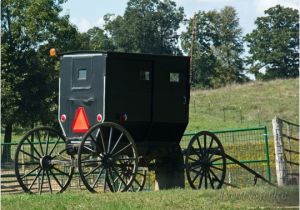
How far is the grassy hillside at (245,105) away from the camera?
2596 inches

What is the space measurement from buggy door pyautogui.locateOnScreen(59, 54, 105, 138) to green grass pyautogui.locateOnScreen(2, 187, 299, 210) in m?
2.52

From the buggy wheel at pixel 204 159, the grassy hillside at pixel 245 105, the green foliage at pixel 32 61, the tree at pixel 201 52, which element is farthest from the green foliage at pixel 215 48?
the buggy wheel at pixel 204 159

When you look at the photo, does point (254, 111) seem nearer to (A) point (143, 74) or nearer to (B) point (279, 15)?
(B) point (279, 15)

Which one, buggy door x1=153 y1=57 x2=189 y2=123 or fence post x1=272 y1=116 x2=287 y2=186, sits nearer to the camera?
buggy door x1=153 y1=57 x2=189 y2=123

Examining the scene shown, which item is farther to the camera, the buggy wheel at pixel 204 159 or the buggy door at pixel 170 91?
the buggy wheel at pixel 204 159

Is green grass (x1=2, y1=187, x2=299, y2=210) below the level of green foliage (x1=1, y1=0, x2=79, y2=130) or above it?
below

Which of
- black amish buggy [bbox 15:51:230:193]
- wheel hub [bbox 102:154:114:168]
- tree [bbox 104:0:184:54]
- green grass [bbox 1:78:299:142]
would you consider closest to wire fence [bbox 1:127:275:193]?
black amish buggy [bbox 15:51:230:193]

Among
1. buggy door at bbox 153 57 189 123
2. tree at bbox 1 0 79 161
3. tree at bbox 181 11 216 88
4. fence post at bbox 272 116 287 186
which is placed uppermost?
tree at bbox 181 11 216 88

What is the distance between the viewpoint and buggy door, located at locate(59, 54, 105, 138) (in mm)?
15758

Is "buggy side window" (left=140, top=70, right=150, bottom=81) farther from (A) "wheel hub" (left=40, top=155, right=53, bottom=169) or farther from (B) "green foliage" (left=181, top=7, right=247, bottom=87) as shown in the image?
(B) "green foliage" (left=181, top=7, right=247, bottom=87)

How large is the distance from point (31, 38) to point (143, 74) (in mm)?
34530

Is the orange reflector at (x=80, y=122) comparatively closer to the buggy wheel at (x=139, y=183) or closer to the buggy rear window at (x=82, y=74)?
the buggy rear window at (x=82, y=74)

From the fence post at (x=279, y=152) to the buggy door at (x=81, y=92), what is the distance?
19.8ft

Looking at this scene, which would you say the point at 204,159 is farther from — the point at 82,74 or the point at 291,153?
the point at 291,153
